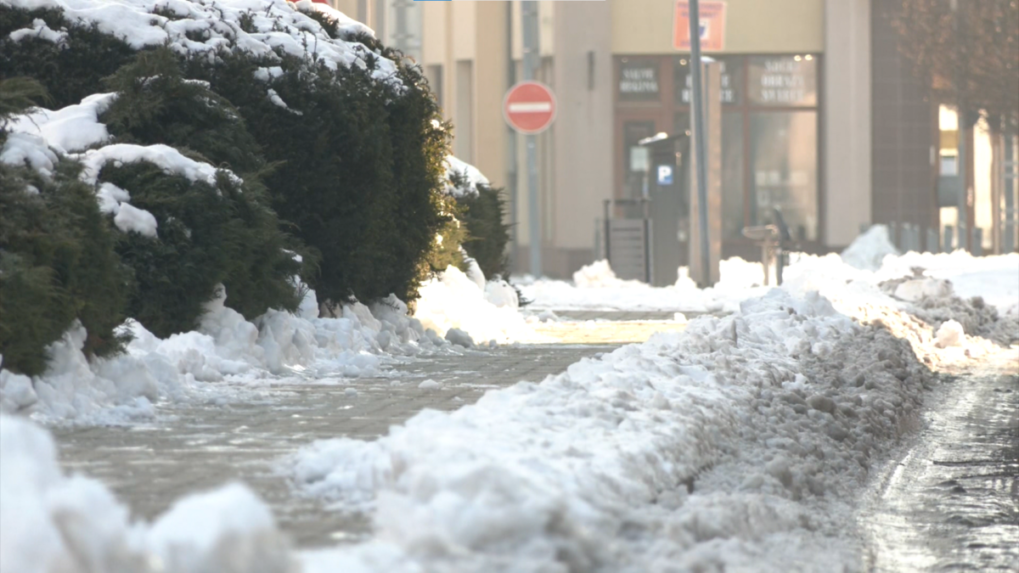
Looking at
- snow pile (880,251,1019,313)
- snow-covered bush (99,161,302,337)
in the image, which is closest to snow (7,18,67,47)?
snow-covered bush (99,161,302,337)

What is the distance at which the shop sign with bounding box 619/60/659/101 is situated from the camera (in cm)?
3666

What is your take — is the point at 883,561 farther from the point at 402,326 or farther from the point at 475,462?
the point at 402,326

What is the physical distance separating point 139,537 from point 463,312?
34.3ft

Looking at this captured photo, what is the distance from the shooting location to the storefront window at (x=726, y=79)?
1447 inches

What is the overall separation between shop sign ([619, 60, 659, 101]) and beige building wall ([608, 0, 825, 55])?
0.32 meters

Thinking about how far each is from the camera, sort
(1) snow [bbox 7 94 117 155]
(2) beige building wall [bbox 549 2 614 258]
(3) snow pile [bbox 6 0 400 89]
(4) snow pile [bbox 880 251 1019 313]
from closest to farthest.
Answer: (1) snow [bbox 7 94 117 155], (3) snow pile [bbox 6 0 400 89], (4) snow pile [bbox 880 251 1019 313], (2) beige building wall [bbox 549 2 614 258]

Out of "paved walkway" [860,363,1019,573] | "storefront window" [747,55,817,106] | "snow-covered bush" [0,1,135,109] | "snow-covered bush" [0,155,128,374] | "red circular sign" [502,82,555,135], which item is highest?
"storefront window" [747,55,817,106]

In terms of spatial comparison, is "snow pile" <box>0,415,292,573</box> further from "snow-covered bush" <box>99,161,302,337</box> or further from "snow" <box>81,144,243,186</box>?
"snow" <box>81,144,243,186</box>

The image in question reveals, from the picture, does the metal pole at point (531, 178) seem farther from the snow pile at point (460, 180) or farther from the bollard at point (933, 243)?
the bollard at point (933, 243)

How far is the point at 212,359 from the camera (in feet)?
33.3

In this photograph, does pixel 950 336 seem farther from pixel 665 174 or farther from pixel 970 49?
pixel 970 49

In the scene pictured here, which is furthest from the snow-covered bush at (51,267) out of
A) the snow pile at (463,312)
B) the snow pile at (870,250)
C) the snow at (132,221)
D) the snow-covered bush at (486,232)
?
the snow pile at (870,250)

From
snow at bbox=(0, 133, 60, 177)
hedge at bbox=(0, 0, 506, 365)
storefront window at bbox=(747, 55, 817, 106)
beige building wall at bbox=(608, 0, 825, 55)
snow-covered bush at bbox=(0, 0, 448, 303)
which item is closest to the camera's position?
snow at bbox=(0, 133, 60, 177)

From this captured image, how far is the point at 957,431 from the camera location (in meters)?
10.5
